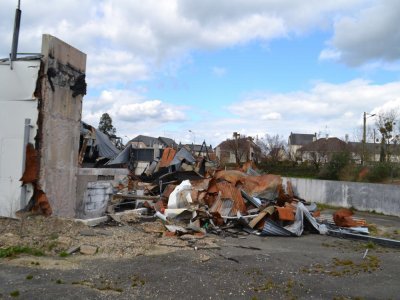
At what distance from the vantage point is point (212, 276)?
6.54 meters

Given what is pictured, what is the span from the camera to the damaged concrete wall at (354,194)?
1920 cm

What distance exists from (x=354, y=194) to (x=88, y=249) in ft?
54.3

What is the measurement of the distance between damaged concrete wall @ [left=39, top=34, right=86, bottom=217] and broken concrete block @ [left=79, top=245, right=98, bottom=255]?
7.98 ft

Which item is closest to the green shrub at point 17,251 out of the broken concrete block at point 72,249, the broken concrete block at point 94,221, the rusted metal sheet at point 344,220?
the broken concrete block at point 72,249

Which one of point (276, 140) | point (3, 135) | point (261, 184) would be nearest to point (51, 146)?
point (3, 135)

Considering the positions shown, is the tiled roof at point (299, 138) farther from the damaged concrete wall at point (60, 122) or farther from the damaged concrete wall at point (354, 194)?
the damaged concrete wall at point (60, 122)

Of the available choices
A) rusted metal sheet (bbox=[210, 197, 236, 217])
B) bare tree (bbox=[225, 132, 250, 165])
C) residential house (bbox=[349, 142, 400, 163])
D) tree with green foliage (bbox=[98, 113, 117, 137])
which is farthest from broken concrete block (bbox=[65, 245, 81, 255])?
tree with green foliage (bbox=[98, 113, 117, 137])

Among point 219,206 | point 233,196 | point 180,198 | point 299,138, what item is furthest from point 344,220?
point 299,138

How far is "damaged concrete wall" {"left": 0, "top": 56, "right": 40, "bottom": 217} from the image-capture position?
9.30m

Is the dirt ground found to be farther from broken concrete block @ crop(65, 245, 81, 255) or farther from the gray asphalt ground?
the gray asphalt ground

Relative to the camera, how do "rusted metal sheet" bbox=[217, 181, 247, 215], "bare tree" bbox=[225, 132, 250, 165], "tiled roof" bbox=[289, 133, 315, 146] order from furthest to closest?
1. "tiled roof" bbox=[289, 133, 315, 146]
2. "bare tree" bbox=[225, 132, 250, 165]
3. "rusted metal sheet" bbox=[217, 181, 247, 215]

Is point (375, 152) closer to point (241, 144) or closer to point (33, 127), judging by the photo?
point (241, 144)

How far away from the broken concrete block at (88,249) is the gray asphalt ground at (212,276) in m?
0.31

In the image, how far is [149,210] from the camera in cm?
1373
